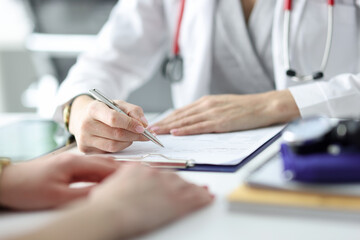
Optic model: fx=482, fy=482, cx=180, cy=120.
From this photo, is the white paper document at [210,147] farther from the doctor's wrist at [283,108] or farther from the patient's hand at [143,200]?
the patient's hand at [143,200]

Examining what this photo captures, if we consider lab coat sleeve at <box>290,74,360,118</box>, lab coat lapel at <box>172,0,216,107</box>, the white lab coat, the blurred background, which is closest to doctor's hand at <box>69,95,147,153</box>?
the white lab coat

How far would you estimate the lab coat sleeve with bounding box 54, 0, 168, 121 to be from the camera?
118cm

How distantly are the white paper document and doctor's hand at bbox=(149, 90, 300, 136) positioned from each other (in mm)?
16

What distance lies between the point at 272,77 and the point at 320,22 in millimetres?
172

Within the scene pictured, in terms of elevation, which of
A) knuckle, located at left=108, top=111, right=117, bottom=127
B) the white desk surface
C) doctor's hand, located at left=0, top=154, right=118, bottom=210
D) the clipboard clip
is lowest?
the white desk surface

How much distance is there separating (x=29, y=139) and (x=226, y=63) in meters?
0.51

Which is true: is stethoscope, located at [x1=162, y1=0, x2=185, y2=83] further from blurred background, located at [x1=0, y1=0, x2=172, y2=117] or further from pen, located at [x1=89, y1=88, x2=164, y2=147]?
blurred background, located at [x1=0, y1=0, x2=172, y2=117]

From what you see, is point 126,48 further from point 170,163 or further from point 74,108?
point 170,163

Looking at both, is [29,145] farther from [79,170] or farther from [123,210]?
[123,210]

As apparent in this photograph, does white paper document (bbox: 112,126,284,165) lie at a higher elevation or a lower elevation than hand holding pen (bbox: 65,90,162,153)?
lower

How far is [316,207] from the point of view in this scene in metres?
0.43

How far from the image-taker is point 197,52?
120 cm

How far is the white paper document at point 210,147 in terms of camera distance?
0.66 m

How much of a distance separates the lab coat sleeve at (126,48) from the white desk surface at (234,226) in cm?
69
